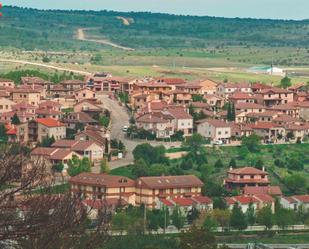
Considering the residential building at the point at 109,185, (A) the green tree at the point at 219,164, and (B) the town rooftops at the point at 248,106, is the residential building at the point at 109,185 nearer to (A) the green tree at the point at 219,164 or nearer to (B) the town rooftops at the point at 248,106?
(A) the green tree at the point at 219,164

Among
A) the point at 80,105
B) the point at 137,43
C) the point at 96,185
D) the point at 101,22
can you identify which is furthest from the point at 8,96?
the point at 101,22

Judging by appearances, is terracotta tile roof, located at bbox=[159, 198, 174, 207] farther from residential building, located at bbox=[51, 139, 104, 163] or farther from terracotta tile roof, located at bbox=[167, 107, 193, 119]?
terracotta tile roof, located at bbox=[167, 107, 193, 119]

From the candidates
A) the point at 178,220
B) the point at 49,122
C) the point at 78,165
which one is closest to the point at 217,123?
the point at 49,122

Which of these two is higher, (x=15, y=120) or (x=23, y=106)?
(x=23, y=106)

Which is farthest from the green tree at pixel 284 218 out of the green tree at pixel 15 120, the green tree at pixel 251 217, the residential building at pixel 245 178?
the green tree at pixel 15 120

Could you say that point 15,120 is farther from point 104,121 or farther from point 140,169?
point 140,169

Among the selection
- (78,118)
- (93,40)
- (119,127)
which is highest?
(93,40)

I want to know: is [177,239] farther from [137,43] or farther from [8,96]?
[137,43]
